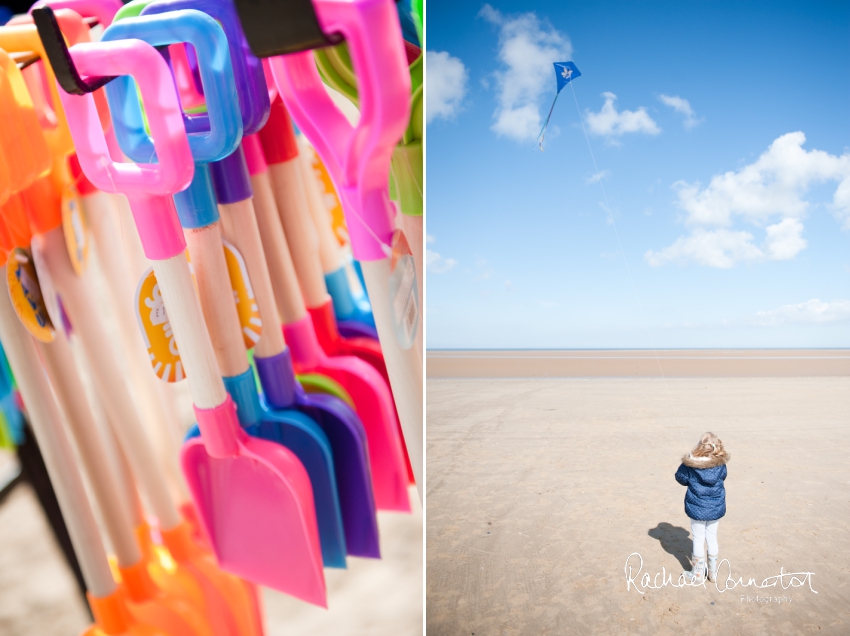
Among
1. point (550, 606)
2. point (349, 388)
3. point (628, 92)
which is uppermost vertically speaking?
point (628, 92)

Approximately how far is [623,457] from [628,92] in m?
0.94

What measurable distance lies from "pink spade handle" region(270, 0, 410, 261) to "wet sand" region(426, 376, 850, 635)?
3.19ft

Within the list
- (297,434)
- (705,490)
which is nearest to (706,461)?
(705,490)

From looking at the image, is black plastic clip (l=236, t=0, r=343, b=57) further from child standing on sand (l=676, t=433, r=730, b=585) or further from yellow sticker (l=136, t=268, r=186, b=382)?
child standing on sand (l=676, t=433, r=730, b=585)

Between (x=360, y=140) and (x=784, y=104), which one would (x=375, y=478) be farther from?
(x=784, y=104)

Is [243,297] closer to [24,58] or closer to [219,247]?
[219,247]

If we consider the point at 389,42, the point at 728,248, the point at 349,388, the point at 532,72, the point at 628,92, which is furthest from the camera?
the point at 728,248

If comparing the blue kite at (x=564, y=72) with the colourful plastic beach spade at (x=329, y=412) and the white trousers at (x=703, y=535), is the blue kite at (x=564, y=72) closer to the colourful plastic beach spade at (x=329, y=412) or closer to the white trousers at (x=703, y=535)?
the colourful plastic beach spade at (x=329, y=412)

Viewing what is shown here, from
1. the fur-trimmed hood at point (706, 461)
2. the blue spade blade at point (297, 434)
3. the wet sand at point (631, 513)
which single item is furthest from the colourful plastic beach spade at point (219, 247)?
the fur-trimmed hood at point (706, 461)

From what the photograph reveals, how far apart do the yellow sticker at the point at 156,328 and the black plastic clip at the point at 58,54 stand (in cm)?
Result: 20

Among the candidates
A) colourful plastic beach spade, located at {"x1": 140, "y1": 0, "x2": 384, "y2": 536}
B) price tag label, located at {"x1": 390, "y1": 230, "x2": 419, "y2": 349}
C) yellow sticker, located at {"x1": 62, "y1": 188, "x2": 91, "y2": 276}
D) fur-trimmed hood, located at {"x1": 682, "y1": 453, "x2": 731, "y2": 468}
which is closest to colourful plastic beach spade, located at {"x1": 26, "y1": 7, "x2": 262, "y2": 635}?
yellow sticker, located at {"x1": 62, "y1": 188, "x2": 91, "y2": 276}

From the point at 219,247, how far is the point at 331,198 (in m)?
0.17

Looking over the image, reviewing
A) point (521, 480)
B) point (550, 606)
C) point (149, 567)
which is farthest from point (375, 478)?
point (521, 480)

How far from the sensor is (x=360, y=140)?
52 cm
